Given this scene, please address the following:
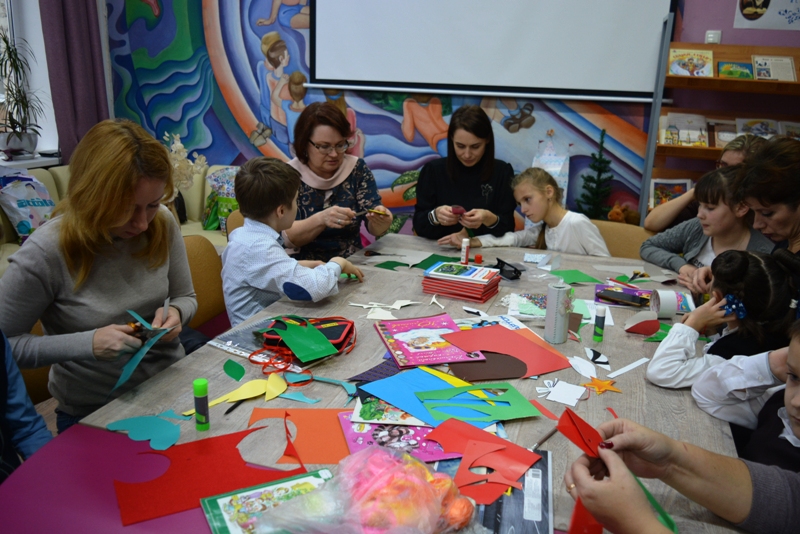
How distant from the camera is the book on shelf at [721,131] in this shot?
139 inches

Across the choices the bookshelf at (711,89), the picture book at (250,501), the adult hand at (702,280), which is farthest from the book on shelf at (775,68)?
the picture book at (250,501)

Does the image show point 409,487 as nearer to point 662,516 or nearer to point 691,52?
point 662,516

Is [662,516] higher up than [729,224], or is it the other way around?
[729,224]

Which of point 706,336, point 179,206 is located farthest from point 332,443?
point 179,206

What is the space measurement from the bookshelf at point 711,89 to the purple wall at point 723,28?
0.24 metres

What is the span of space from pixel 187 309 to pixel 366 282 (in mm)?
703

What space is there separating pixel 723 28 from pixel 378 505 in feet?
12.8

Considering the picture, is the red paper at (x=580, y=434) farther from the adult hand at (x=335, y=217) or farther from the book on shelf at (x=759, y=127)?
the book on shelf at (x=759, y=127)

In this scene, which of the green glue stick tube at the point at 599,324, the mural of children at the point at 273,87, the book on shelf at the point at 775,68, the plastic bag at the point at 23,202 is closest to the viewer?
the green glue stick tube at the point at 599,324

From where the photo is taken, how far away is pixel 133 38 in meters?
5.04

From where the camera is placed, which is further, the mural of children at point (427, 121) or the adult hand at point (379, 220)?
the mural of children at point (427, 121)

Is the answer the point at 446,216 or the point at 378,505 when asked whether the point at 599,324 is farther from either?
Answer: the point at 446,216

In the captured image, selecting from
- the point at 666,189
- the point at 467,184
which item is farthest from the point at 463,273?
the point at 666,189

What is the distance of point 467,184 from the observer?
3.16 m
